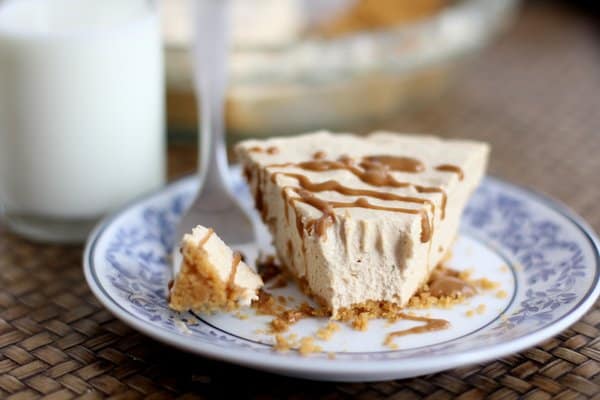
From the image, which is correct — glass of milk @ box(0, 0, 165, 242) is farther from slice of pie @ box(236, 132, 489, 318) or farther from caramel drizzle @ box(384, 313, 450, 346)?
caramel drizzle @ box(384, 313, 450, 346)

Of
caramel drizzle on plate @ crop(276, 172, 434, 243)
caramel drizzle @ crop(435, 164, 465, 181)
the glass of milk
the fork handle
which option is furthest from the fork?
caramel drizzle @ crop(435, 164, 465, 181)

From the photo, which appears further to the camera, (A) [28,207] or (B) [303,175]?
(A) [28,207]

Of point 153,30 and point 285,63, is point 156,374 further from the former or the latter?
point 285,63

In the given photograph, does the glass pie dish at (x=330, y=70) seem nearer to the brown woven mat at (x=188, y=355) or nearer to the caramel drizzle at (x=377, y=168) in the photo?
the brown woven mat at (x=188, y=355)

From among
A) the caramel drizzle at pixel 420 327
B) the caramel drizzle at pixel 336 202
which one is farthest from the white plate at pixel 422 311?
the caramel drizzle at pixel 336 202

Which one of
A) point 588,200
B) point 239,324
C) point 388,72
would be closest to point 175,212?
point 239,324

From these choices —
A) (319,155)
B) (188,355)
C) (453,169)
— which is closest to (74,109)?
(319,155)
